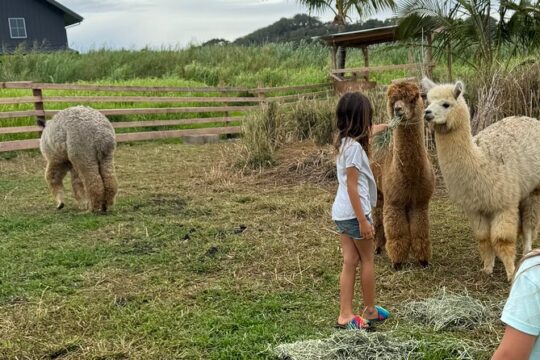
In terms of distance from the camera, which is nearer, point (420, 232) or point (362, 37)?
point (420, 232)

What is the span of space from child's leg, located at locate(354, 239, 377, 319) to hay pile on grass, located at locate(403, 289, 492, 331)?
0.29 meters

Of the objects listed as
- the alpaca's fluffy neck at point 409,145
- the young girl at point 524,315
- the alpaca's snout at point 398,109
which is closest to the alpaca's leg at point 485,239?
the alpaca's fluffy neck at point 409,145

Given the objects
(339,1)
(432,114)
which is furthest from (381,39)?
(432,114)

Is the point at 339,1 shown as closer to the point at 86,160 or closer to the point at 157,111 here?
the point at 157,111

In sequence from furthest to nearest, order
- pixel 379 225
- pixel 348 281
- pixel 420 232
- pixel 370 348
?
pixel 379 225
pixel 420 232
pixel 348 281
pixel 370 348

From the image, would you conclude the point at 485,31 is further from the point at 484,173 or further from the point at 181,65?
the point at 181,65

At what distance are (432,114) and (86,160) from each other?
4.01 meters

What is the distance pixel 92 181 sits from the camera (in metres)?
6.55

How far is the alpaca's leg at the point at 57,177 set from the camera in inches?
279

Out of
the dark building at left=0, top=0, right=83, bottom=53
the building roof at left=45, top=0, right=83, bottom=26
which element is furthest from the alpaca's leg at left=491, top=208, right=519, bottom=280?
the building roof at left=45, top=0, right=83, bottom=26

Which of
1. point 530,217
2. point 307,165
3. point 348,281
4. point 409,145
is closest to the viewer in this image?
point 348,281

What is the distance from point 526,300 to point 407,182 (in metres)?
3.18

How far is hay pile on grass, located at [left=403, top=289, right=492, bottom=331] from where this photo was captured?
3541mm

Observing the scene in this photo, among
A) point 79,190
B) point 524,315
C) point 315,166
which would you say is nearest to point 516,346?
point 524,315
